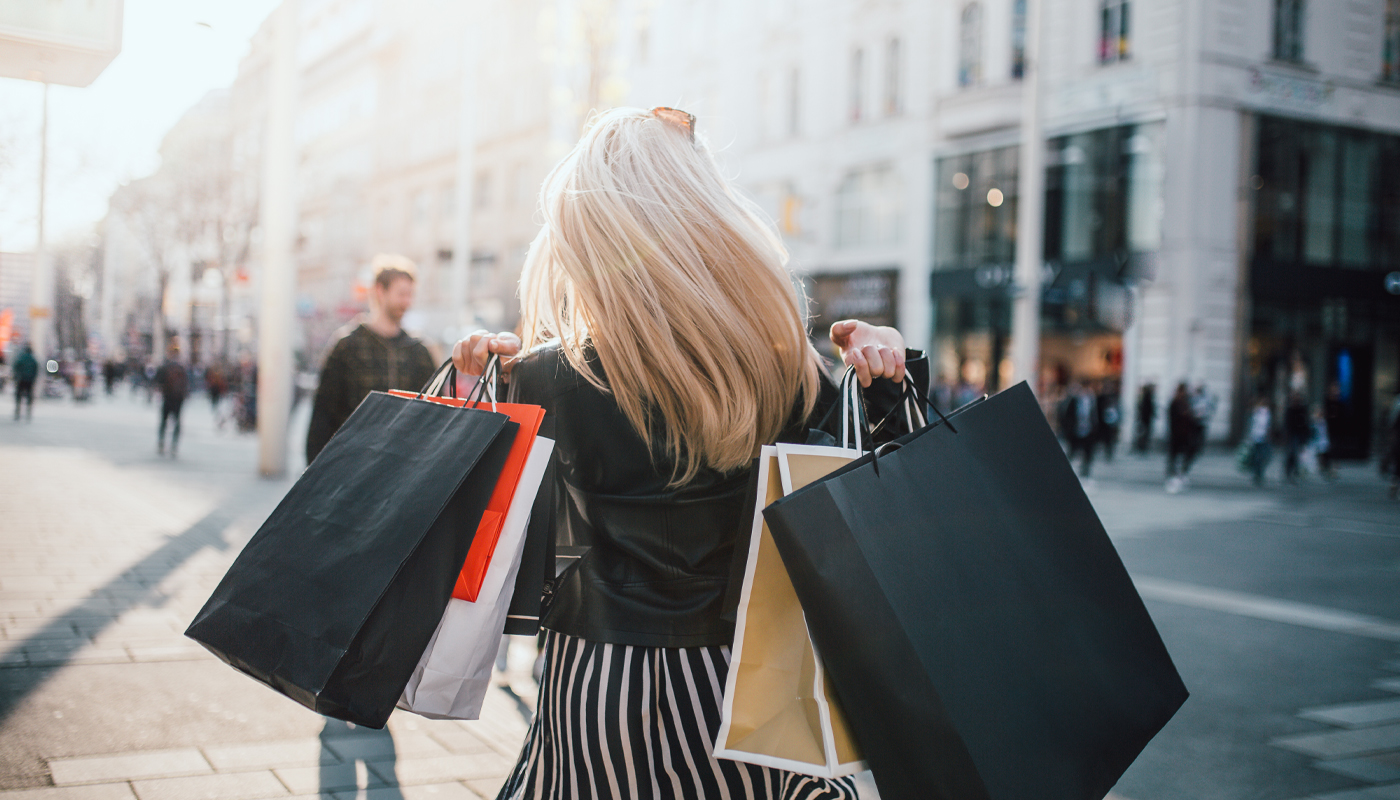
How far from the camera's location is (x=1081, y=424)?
17.3m

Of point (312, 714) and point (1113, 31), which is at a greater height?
point (1113, 31)

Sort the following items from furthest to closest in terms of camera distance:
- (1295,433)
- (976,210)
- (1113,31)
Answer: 1. (976,210)
2. (1113,31)
3. (1295,433)

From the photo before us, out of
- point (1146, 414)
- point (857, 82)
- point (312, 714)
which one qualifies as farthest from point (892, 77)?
point (312, 714)

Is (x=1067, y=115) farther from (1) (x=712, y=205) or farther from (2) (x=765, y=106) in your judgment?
(1) (x=712, y=205)

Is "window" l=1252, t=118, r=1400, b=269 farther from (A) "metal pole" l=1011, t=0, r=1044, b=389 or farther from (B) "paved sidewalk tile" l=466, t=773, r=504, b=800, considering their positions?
(B) "paved sidewalk tile" l=466, t=773, r=504, b=800

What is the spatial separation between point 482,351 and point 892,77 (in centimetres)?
2682

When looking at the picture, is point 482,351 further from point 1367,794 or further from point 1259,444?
point 1259,444

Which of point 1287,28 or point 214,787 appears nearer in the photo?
point 214,787

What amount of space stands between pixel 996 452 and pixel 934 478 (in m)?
0.15

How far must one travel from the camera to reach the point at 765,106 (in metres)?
30.7

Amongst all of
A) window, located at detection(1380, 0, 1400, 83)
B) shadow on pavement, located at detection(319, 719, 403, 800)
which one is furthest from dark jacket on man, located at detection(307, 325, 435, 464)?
window, located at detection(1380, 0, 1400, 83)

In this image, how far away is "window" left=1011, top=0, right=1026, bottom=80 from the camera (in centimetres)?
2350

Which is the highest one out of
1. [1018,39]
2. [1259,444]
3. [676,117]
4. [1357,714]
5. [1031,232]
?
[1018,39]

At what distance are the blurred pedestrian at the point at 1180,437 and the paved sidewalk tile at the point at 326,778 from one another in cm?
1405
